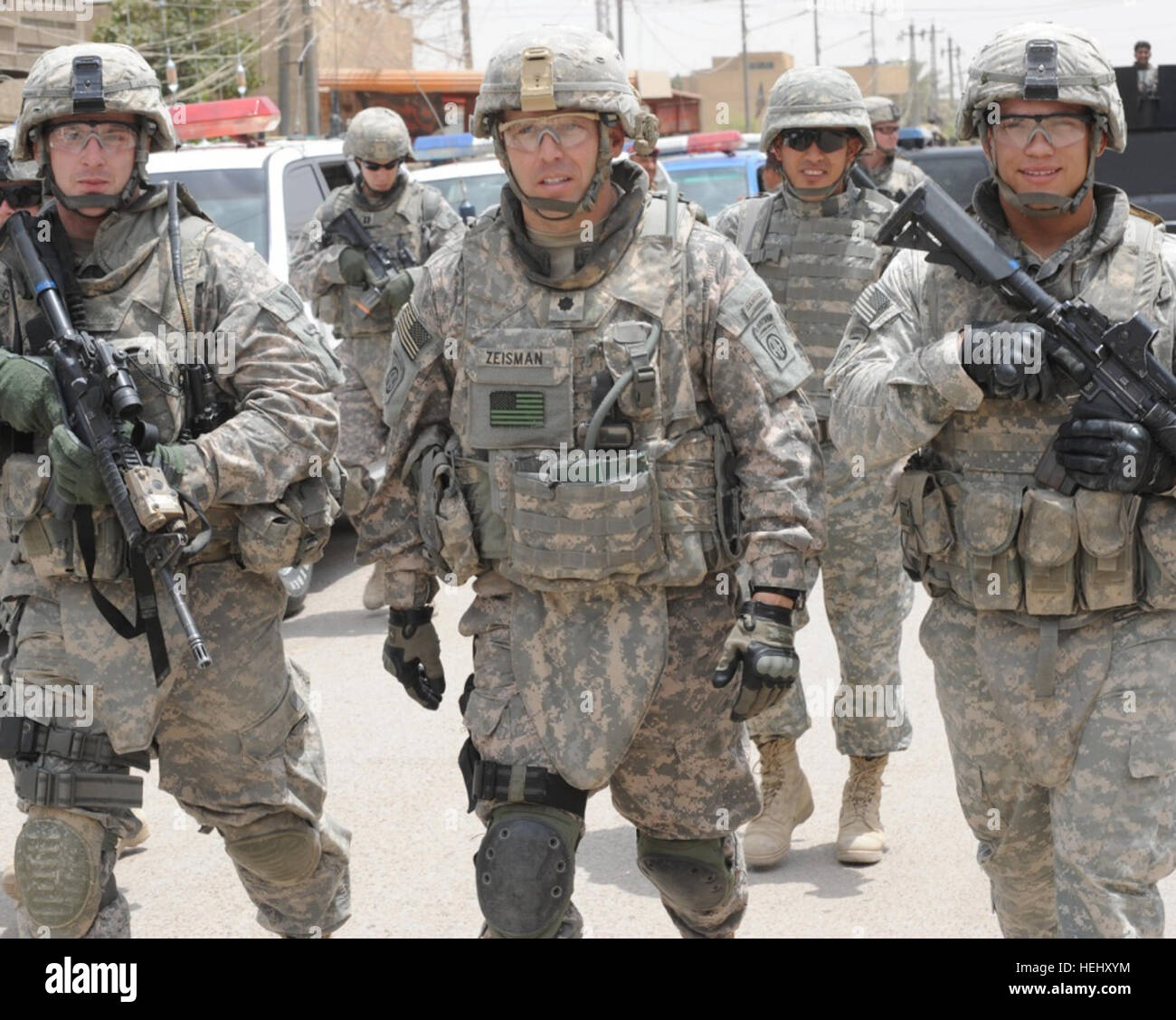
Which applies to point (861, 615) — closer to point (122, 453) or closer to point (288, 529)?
point (288, 529)

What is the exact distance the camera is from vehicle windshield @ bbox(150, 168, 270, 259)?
9609 mm

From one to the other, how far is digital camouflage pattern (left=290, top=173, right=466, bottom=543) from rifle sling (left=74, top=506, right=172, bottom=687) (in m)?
4.00

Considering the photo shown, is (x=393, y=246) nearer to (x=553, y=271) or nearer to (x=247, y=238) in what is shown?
(x=247, y=238)

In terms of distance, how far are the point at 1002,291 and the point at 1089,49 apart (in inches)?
21.9

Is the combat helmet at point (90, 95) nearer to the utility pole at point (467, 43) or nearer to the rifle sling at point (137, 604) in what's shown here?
the rifle sling at point (137, 604)

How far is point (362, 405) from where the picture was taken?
8938mm

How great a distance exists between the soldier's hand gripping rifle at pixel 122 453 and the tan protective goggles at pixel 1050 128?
2020mm

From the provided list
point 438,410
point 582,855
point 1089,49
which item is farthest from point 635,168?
point 582,855

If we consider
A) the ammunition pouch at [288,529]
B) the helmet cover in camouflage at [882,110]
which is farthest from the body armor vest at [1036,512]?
the helmet cover in camouflage at [882,110]

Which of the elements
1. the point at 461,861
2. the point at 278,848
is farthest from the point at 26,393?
the point at 461,861

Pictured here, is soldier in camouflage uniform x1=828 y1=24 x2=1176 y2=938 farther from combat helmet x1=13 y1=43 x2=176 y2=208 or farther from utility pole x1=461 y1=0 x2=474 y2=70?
utility pole x1=461 y1=0 x2=474 y2=70

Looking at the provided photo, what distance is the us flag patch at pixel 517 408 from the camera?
417cm

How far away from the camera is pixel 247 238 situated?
9586 millimetres

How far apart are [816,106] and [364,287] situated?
3.62 metres
